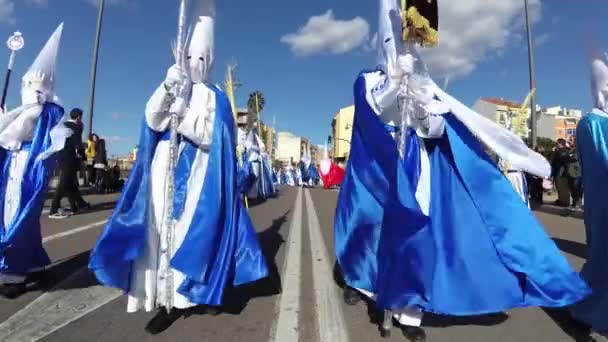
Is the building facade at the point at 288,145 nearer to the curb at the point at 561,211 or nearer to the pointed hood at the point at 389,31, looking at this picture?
the curb at the point at 561,211

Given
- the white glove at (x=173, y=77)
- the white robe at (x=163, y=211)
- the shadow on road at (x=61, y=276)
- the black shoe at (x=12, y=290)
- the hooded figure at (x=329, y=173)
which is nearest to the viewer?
the white glove at (x=173, y=77)

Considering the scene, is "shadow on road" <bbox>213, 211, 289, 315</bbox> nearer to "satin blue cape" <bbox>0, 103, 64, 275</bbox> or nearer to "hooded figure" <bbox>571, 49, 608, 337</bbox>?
"satin blue cape" <bbox>0, 103, 64, 275</bbox>

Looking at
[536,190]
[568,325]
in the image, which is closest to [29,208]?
[568,325]

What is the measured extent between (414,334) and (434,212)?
89 centimetres

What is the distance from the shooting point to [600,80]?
3.29m

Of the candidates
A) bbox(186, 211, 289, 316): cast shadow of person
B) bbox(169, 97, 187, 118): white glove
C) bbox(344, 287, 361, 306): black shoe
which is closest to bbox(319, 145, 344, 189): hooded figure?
bbox(186, 211, 289, 316): cast shadow of person

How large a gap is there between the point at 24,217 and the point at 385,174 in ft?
10.1

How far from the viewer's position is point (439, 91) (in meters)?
3.25

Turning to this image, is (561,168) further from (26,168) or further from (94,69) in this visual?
(94,69)

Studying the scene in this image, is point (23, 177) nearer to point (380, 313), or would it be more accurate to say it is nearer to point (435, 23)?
point (380, 313)

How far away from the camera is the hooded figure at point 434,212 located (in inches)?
114

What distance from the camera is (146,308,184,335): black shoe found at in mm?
2981

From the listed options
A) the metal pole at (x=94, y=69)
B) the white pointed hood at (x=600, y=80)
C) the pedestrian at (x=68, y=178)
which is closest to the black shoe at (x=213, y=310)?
the white pointed hood at (x=600, y=80)

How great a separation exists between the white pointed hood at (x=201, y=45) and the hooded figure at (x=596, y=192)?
2.91 meters
